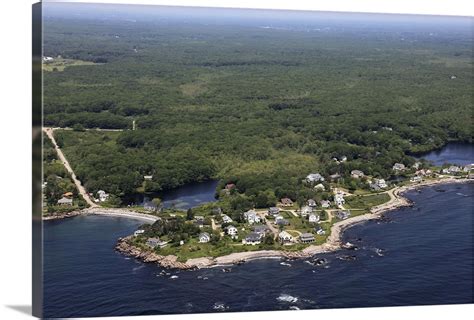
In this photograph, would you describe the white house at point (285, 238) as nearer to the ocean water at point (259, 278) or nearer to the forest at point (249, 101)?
the ocean water at point (259, 278)

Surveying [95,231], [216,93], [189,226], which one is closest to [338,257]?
[189,226]

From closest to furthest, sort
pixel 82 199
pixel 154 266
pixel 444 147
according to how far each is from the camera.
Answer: pixel 154 266 < pixel 82 199 < pixel 444 147

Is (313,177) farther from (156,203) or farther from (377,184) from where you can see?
(156,203)

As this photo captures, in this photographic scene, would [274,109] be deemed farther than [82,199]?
Yes

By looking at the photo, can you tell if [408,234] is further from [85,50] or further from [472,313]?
[85,50]

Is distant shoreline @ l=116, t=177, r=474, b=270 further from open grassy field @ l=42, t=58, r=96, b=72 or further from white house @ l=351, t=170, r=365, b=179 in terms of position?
open grassy field @ l=42, t=58, r=96, b=72

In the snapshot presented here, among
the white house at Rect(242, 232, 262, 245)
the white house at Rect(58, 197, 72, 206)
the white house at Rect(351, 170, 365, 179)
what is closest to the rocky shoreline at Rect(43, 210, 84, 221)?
the white house at Rect(58, 197, 72, 206)

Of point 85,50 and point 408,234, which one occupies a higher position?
point 85,50
